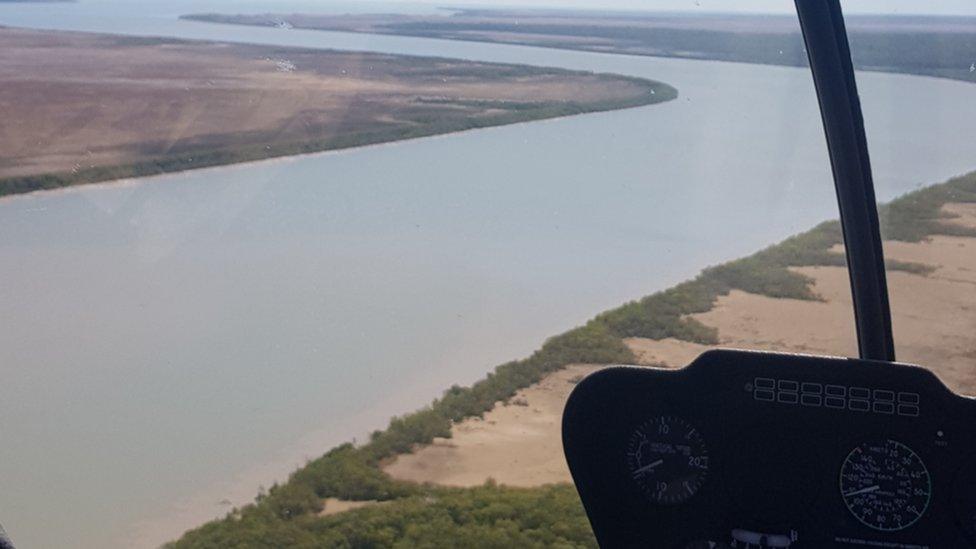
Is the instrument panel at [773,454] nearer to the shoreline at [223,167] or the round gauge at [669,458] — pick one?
the round gauge at [669,458]

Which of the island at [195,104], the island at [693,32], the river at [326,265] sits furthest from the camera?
the island at [195,104]

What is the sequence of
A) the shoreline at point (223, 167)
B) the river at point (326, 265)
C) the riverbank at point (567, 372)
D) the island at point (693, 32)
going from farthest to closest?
1. the shoreline at point (223, 167)
2. the island at point (693, 32)
3. the river at point (326, 265)
4. the riverbank at point (567, 372)

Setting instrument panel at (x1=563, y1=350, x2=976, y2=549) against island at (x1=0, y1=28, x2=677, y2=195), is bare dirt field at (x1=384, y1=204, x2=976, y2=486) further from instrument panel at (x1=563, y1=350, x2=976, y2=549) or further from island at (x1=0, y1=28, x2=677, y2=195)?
island at (x1=0, y1=28, x2=677, y2=195)

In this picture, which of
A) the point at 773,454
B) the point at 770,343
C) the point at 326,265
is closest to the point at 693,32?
the point at 770,343

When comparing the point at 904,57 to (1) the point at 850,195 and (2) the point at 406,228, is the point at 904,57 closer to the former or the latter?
(1) the point at 850,195

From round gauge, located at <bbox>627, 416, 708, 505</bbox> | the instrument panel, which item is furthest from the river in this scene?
round gauge, located at <bbox>627, 416, 708, 505</bbox>

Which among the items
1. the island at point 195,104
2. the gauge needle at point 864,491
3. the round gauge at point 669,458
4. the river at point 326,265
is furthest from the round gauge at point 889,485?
the island at point 195,104

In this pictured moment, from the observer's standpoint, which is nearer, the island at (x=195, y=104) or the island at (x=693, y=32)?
the island at (x=693, y=32)
